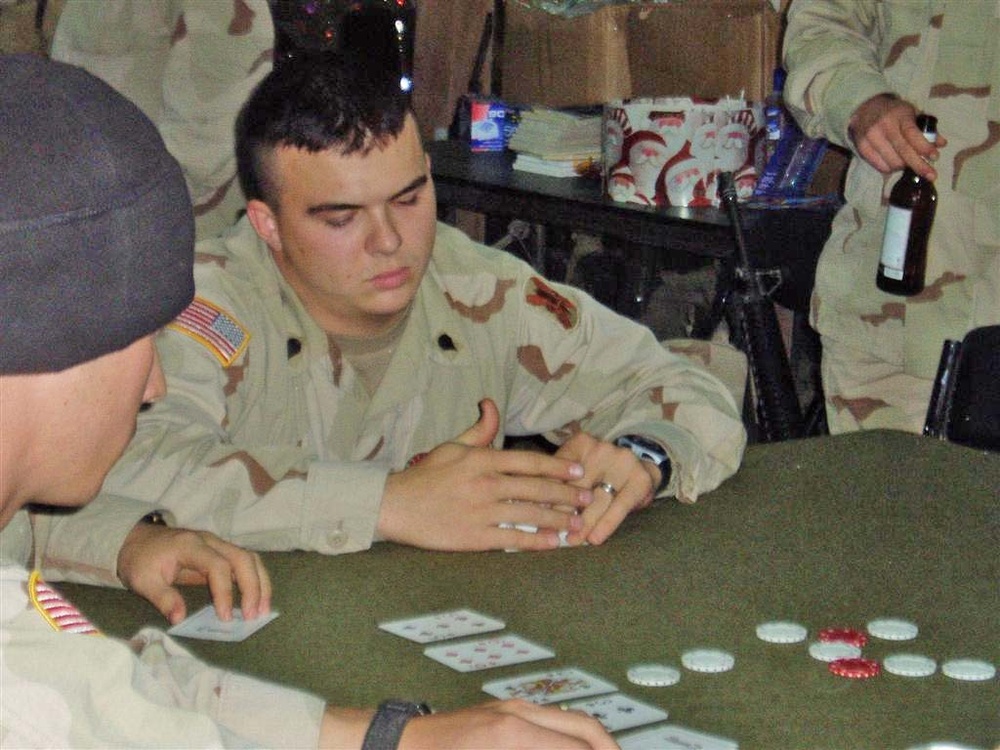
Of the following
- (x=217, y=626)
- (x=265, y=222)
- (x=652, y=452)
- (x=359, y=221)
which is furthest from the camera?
(x=265, y=222)

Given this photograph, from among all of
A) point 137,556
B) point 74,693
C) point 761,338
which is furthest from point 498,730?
point 761,338

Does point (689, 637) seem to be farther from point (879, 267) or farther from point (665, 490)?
point (879, 267)

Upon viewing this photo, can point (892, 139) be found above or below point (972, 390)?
above

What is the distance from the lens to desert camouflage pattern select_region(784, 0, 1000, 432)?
2.78 meters

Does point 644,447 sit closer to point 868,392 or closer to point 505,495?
point 505,495

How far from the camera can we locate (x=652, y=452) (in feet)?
6.45

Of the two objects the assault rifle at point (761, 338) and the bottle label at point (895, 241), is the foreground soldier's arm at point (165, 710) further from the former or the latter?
the assault rifle at point (761, 338)

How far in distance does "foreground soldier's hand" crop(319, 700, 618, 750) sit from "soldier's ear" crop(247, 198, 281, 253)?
1113 millimetres

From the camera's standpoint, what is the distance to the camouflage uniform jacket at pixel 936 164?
2773mm

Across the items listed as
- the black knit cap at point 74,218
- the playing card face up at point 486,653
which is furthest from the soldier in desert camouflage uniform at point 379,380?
the black knit cap at point 74,218

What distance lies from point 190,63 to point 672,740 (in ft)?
6.44

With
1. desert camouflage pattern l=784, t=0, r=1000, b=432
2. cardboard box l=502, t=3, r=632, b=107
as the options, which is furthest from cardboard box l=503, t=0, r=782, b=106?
desert camouflage pattern l=784, t=0, r=1000, b=432

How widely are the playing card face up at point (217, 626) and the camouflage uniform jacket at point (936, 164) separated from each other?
175cm

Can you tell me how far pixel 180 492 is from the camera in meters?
1.80
